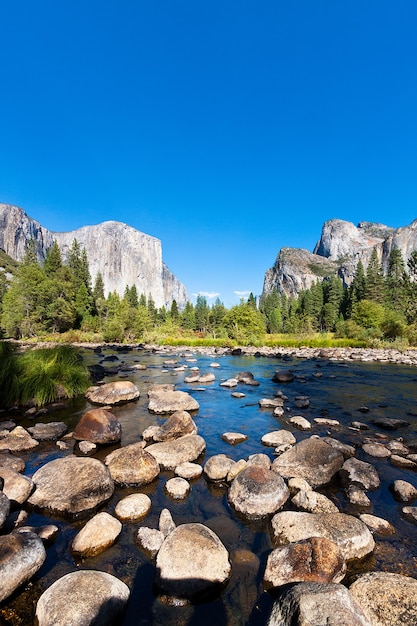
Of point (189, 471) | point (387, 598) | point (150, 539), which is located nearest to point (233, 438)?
point (189, 471)

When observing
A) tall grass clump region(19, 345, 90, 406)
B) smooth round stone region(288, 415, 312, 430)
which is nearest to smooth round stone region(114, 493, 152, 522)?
smooth round stone region(288, 415, 312, 430)

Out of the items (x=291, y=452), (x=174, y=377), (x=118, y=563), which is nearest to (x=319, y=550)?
(x=118, y=563)

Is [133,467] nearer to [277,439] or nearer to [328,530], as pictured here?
[328,530]

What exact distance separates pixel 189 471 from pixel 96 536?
91.3 inches

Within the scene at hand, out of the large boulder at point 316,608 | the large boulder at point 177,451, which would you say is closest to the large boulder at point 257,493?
the large boulder at point 177,451

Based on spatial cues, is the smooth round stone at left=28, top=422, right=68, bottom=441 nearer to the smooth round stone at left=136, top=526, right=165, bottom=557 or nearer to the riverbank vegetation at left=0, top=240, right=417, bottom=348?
the smooth round stone at left=136, top=526, right=165, bottom=557

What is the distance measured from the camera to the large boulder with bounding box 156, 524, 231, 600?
336cm

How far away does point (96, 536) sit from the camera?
158 inches

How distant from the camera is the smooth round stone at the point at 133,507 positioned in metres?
4.64

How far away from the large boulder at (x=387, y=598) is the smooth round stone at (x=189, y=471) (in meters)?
3.39

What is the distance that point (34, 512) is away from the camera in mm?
4797

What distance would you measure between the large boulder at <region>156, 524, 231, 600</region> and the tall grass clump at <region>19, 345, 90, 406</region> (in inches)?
347

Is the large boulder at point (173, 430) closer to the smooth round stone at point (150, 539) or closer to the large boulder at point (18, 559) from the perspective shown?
the smooth round stone at point (150, 539)

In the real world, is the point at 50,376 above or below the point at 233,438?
above
